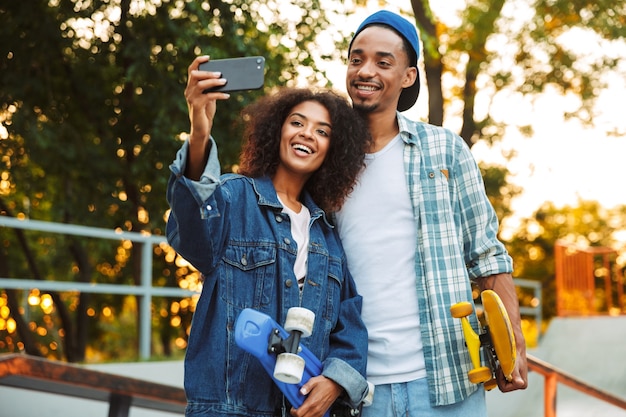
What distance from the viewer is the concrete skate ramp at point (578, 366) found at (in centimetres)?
902

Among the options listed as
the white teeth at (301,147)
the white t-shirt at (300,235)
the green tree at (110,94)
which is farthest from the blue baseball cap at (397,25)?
the green tree at (110,94)

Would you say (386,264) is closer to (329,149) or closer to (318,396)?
(329,149)

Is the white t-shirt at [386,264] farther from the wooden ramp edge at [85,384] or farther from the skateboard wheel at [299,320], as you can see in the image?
the wooden ramp edge at [85,384]

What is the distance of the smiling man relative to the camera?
2.55m

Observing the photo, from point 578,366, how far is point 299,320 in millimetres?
9750

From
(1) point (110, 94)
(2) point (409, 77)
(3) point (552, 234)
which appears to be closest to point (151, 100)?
(1) point (110, 94)

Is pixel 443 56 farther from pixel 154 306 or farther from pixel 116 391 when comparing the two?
pixel 116 391

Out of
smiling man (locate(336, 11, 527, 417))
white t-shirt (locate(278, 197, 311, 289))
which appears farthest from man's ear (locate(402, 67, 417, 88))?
white t-shirt (locate(278, 197, 311, 289))

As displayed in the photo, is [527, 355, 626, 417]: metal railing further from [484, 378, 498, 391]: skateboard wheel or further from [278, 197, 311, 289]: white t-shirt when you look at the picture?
[278, 197, 311, 289]: white t-shirt

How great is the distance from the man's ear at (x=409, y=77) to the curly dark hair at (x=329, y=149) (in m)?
0.28

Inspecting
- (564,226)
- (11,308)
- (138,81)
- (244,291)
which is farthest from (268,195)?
(564,226)

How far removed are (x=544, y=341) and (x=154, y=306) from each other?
705 cm

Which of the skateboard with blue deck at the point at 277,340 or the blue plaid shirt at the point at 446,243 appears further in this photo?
the blue plaid shirt at the point at 446,243

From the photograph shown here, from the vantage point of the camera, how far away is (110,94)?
33.2 ft
